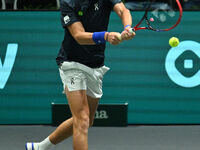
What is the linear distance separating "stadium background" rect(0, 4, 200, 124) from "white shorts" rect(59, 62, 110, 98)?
2.37 m

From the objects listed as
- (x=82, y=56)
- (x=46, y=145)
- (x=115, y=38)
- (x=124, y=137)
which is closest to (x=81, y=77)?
(x=82, y=56)

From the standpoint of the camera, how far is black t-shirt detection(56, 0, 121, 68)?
4125 mm

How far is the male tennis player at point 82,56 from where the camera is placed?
412cm

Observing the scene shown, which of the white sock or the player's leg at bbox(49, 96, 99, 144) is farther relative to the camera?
the white sock

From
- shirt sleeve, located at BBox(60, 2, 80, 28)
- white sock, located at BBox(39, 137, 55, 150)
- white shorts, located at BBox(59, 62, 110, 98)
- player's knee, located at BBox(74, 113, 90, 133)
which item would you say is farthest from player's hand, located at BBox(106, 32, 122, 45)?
white sock, located at BBox(39, 137, 55, 150)

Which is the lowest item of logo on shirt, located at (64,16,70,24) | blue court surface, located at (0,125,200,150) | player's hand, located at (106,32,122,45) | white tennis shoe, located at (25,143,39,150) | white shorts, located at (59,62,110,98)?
blue court surface, located at (0,125,200,150)

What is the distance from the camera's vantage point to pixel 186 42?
267 inches

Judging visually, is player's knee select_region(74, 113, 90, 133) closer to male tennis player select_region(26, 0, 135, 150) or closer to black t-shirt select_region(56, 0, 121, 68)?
male tennis player select_region(26, 0, 135, 150)

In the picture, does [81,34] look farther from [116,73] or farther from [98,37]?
[116,73]

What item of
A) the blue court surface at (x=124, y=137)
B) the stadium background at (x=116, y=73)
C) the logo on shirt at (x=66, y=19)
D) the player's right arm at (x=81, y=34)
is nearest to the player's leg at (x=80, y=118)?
the player's right arm at (x=81, y=34)

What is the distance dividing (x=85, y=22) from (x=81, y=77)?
0.44 m

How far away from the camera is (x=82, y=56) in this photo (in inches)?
170

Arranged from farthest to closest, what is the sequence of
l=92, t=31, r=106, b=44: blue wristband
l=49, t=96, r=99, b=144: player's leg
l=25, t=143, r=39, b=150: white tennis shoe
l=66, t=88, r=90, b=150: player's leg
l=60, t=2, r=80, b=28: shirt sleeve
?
1. l=25, t=143, r=39, b=150: white tennis shoe
2. l=49, t=96, r=99, b=144: player's leg
3. l=66, t=88, r=90, b=150: player's leg
4. l=60, t=2, r=80, b=28: shirt sleeve
5. l=92, t=31, r=106, b=44: blue wristband

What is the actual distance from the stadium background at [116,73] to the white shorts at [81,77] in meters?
2.37
